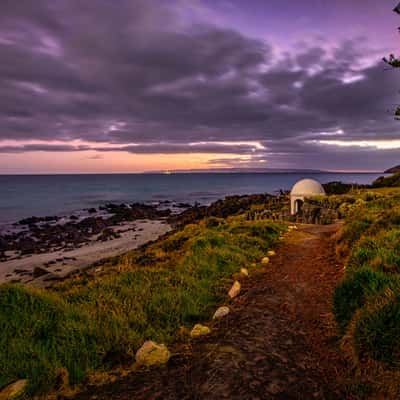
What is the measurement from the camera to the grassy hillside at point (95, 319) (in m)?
3.81

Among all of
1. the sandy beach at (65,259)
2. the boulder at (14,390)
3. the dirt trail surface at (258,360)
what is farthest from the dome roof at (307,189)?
the boulder at (14,390)

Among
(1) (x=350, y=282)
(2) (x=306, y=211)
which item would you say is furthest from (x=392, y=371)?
(2) (x=306, y=211)

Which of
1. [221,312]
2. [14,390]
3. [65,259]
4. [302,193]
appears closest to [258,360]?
[221,312]

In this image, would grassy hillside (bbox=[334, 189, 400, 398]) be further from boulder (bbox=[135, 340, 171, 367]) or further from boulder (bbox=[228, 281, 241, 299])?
boulder (bbox=[135, 340, 171, 367])

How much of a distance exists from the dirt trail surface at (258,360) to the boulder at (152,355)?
13 centimetres

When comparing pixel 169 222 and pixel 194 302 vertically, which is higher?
pixel 194 302

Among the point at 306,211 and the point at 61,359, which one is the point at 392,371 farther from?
the point at 306,211

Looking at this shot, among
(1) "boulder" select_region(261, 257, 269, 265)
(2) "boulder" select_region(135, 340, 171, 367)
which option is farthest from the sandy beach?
(2) "boulder" select_region(135, 340, 171, 367)

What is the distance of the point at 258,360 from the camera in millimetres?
3811

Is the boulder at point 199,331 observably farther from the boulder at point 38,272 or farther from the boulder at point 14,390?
the boulder at point 38,272

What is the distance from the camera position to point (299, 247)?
12.8 m

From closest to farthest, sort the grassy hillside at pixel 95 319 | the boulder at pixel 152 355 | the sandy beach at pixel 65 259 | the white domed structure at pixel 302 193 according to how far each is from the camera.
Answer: the grassy hillside at pixel 95 319
the boulder at pixel 152 355
the sandy beach at pixel 65 259
the white domed structure at pixel 302 193

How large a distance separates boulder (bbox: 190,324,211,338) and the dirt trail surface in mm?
136

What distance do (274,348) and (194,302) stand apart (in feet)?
8.07
